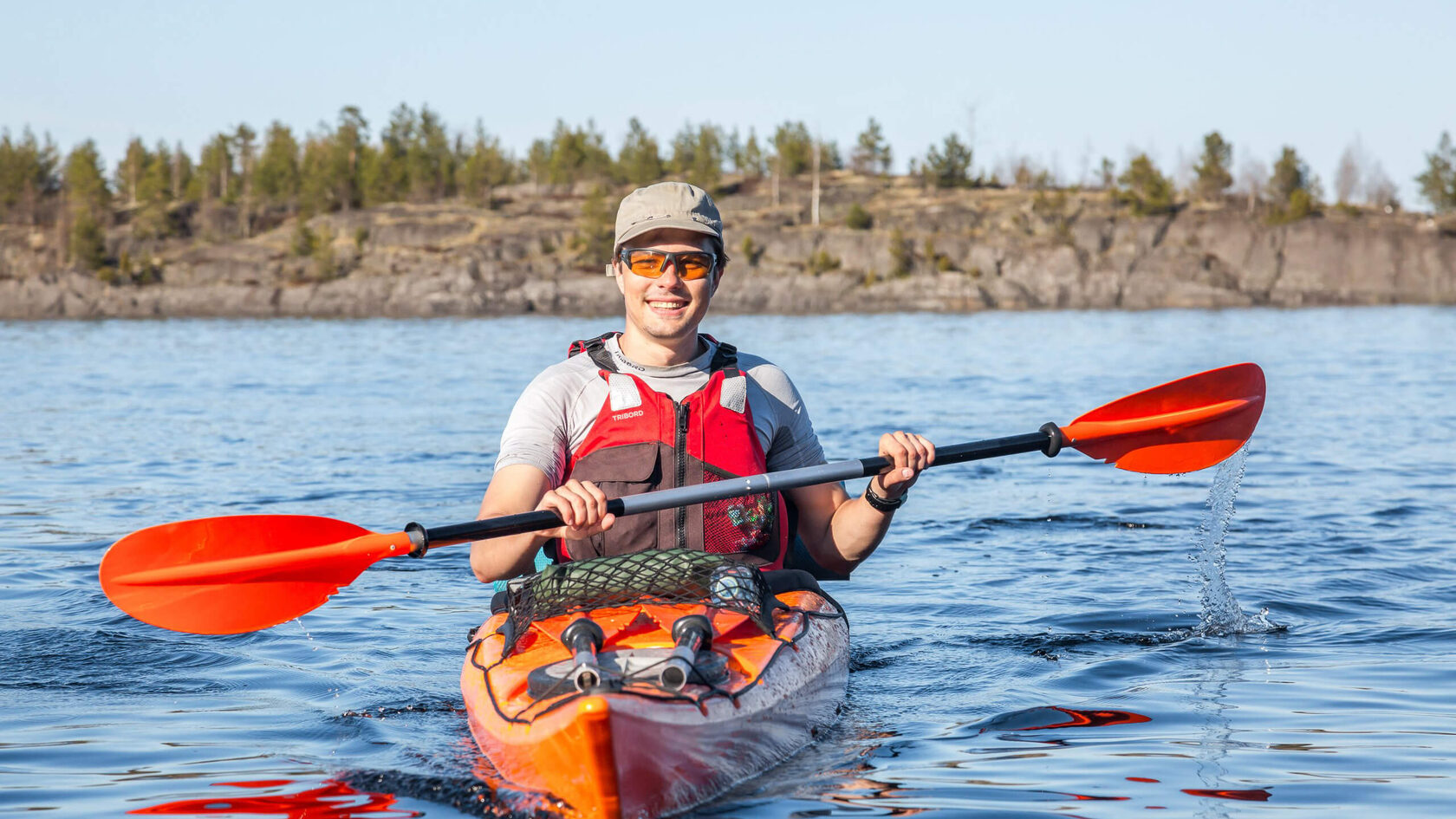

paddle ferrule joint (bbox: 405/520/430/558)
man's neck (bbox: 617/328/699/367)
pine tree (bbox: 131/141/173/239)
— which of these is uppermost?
pine tree (bbox: 131/141/173/239)

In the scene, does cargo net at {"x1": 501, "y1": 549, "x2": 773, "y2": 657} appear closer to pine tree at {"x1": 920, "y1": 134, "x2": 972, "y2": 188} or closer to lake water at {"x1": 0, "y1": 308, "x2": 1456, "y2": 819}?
lake water at {"x1": 0, "y1": 308, "x2": 1456, "y2": 819}


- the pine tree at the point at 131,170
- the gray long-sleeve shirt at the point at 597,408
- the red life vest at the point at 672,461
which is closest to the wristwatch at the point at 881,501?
the gray long-sleeve shirt at the point at 597,408

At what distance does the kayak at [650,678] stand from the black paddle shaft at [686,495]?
166 millimetres

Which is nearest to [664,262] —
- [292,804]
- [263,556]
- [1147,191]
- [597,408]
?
[597,408]

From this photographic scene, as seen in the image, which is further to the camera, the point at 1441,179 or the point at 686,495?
the point at 1441,179

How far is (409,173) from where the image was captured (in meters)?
78.8

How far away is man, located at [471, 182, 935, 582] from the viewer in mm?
3941

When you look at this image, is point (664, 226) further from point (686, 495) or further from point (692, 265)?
point (686, 495)

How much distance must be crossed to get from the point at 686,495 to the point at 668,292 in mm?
642

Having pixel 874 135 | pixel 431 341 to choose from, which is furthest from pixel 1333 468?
pixel 874 135

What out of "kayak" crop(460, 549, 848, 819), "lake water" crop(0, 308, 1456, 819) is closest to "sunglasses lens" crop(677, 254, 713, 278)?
"kayak" crop(460, 549, 848, 819)

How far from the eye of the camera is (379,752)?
4059 millimetres

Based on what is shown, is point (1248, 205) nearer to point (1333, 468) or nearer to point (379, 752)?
point (1333, 468)

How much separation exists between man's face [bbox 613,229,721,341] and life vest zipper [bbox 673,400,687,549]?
23 cm
